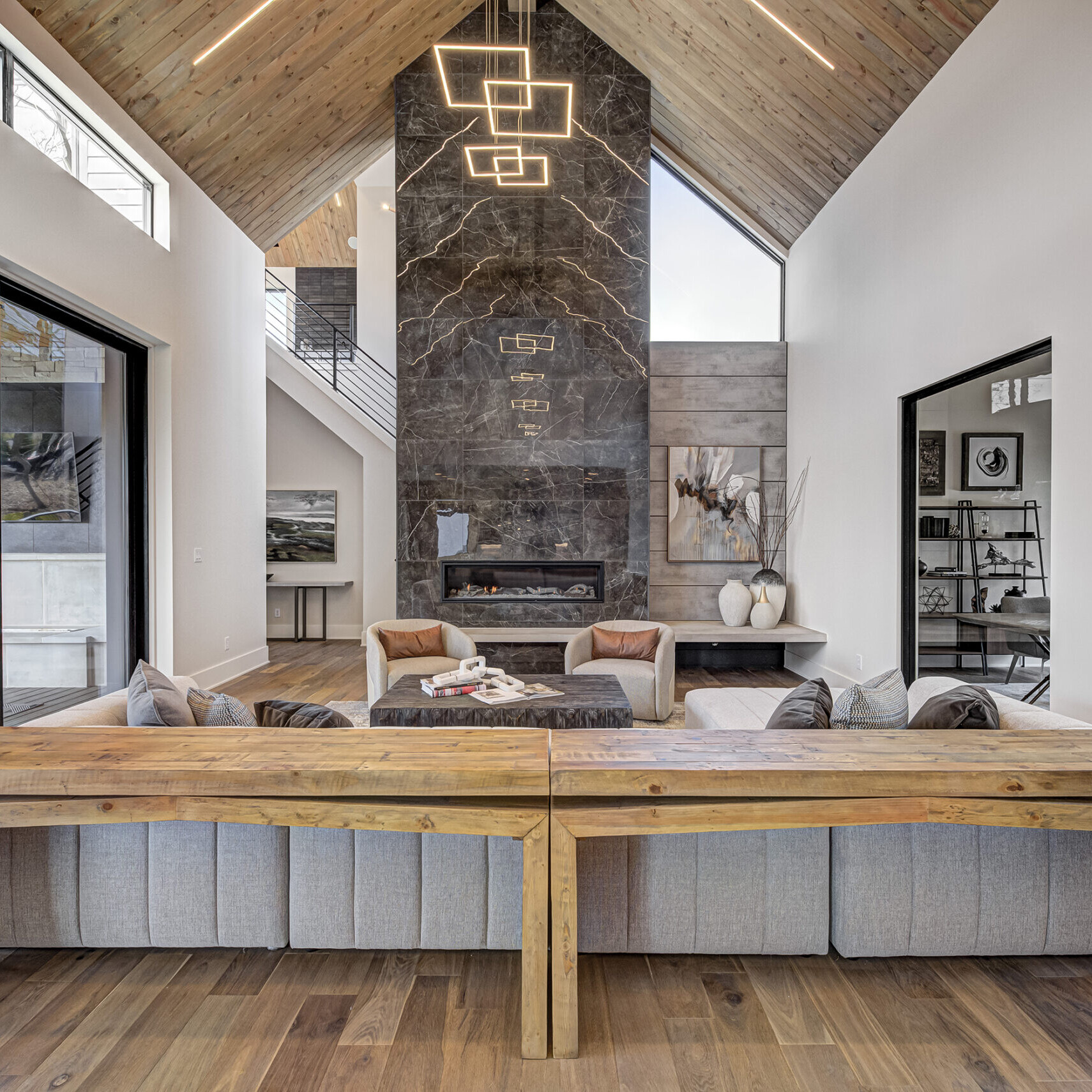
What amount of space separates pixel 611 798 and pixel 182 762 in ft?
3.49

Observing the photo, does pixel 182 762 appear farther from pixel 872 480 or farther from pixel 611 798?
pixel 872 480

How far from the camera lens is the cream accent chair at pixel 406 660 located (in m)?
4.46

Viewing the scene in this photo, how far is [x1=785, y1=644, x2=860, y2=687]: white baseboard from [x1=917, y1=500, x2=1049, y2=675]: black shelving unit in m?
1.10

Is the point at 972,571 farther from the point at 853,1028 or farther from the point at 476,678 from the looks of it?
the point at 853,1028

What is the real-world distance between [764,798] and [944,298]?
353 centimetres

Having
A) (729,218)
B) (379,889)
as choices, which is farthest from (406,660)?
(729,218)

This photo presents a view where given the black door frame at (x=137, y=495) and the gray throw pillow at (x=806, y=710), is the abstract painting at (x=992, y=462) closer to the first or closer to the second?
the gray throw pillow at (x=806, y=710)

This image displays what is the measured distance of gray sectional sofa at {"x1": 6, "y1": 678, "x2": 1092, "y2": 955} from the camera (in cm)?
195

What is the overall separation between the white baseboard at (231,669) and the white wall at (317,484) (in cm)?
162

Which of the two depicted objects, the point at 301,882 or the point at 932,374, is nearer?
the point at 301,882

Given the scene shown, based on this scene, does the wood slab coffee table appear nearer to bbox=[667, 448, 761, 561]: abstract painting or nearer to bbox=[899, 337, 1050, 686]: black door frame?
Result: bbox=[899, 337, 1050, 686]: black door frame

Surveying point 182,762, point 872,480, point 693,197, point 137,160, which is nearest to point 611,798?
point 182,762

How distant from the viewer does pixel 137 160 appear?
4.58m

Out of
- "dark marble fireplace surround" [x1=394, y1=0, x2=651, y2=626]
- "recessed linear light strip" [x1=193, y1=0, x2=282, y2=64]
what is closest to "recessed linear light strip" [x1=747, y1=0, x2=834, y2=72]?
"dark marble fireplace surround" [x1=394, y1=0, x2=651, y2=626]
